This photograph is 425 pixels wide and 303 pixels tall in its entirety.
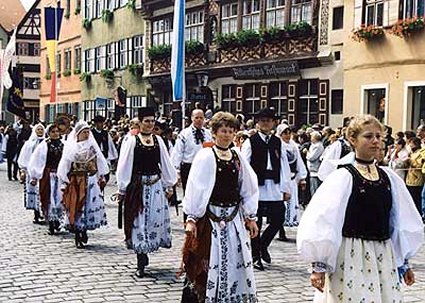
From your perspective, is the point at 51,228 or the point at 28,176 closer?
the point at 51,228

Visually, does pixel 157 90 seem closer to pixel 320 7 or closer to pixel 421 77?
pixel 320 7

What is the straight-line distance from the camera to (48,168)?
39.5ft

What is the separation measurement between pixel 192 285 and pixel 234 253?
0.45 metres

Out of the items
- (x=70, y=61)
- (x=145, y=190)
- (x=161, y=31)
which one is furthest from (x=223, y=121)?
(x=70, y=61)

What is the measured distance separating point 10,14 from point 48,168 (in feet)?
215

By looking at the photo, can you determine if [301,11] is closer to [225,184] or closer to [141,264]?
[141,264]

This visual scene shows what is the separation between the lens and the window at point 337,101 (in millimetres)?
22484

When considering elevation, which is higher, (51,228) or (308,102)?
(308,102)

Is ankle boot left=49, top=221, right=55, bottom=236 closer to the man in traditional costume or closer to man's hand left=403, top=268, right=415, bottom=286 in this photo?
the man in traditional costume

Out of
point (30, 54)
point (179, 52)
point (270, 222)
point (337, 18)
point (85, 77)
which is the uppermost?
point (30, 54)

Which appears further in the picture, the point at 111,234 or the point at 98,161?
the point at 111,234

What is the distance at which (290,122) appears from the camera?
24.6 m

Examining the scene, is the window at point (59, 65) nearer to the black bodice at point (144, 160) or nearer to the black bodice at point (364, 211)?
the black bodice at point (144, 160)

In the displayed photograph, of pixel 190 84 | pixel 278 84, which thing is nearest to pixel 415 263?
pixel 278 84
